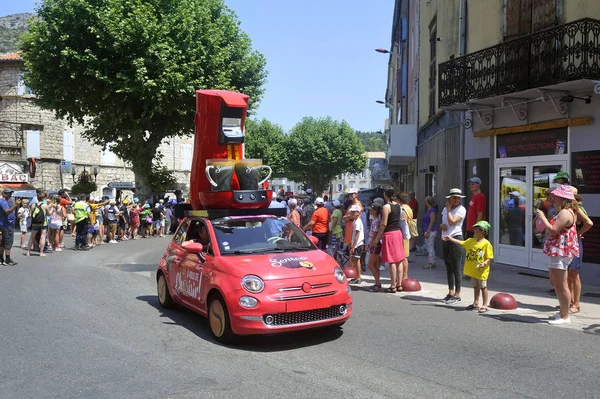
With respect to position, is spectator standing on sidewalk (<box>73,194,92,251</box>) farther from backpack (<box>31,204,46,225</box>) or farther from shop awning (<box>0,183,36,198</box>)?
shop awning (<box>0,183,36,198</box>)

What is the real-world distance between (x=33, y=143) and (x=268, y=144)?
3137 cm

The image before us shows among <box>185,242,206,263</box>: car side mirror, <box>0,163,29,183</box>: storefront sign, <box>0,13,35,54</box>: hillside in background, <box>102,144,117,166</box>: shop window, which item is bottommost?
<box>185,242,206,263</box>: car side mirror

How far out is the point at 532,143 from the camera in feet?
39.9

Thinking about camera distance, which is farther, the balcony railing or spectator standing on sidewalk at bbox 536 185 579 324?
the balcony railing

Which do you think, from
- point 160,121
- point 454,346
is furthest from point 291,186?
point 454,346

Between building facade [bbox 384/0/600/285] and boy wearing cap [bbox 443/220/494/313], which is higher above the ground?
building facade [bbox 384/0/600/285]

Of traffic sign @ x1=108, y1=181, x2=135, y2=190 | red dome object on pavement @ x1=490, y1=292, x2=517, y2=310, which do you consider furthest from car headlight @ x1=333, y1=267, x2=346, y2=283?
traffic sign @ x1=108, y1=181, x2=135, y2=190

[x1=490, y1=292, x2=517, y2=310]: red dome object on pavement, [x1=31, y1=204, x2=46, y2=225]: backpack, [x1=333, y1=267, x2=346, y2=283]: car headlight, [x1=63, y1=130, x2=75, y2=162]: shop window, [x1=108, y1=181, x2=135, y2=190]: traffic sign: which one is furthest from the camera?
[x1=108, y1=181, x2=135, y2=190]: traffic sign

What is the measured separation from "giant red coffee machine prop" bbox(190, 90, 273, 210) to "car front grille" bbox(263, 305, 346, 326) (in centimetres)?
303

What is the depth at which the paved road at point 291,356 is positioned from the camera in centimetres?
468

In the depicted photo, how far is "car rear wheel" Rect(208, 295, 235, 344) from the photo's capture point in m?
6.07

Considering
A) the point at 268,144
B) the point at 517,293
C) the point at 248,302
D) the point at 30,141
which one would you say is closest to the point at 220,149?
the point at 248,302

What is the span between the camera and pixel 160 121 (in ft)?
90.2

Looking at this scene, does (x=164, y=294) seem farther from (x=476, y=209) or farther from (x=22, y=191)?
(x=22, y=191)
